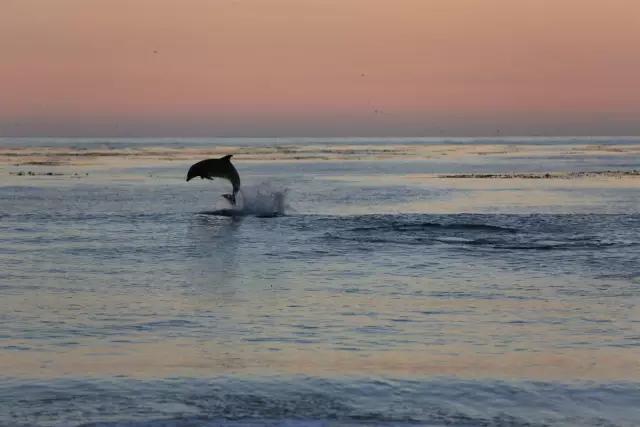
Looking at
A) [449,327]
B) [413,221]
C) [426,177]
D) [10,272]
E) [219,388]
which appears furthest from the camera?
[426,177]

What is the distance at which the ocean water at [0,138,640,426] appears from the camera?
903cm

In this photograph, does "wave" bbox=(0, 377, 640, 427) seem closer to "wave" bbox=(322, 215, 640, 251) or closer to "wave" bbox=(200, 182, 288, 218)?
"wave" bbox=(322, 215, 640, 251)

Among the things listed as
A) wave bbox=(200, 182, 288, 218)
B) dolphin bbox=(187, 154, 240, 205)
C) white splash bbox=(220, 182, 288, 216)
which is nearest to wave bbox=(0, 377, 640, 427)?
wave bbox=(200, 182, 288, 218)

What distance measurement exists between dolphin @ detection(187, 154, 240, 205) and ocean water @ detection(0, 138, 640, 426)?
2.59m

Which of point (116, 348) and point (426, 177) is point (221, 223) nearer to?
point (116, 348)

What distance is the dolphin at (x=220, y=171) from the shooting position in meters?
29.5

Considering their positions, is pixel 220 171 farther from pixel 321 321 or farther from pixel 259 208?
pixel 321 321

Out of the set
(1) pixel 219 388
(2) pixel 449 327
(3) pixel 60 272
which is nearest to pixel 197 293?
(3) pixel 60 272

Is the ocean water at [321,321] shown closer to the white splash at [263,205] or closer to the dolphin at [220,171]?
the white splash at [263,205]

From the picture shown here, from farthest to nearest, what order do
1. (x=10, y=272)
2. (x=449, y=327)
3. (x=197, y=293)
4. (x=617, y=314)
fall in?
(x=10, y=272), (x=197, y=293), (x=617, y=314), (x=449, y=327)

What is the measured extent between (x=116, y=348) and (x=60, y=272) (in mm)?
6167

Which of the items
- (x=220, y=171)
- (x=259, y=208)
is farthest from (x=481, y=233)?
(x=220, y=171)

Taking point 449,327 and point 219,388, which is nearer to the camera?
point 219,388

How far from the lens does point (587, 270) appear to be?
677 inches
